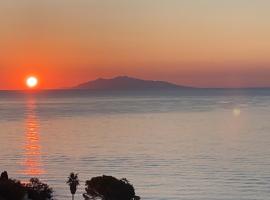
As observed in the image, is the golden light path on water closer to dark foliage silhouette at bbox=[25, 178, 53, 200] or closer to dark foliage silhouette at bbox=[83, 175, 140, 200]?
dark foliage silhouette at bbox=[25, 178, 53, 200]

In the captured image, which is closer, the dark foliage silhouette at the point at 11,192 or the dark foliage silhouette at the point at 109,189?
the dark foliage silhouette at the point at 11,192

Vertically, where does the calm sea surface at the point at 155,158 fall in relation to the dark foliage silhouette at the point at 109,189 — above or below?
above

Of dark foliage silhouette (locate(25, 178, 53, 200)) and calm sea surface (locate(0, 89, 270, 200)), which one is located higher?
calm sea surface (locate(0, 89, 270, 200))

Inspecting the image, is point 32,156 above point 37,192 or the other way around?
above

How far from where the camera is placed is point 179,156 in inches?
4466

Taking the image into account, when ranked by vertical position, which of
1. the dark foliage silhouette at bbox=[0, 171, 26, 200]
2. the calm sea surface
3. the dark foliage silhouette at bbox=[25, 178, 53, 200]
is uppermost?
the calm sea surface

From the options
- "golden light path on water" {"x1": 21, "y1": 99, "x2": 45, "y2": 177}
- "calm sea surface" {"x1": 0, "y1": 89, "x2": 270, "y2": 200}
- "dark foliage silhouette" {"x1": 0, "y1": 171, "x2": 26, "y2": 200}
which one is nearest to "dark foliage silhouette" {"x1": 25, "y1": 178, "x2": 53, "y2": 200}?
"dark foliage silhouette" {"x1": 0, "y1": 171, "x2": 26, "y2": 200}

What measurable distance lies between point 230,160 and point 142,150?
23.6 m

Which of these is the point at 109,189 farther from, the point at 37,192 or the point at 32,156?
the point at 32,156

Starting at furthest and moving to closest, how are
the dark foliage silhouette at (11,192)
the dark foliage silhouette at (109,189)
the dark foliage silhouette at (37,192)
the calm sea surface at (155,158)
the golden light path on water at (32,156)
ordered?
the golden light path on water at (32,156)
the calm sea surface at (155,158)
the dark foliage silhouette at (37,192)
the dark foliage silhouette at (109,189)
the dark foliage silhouette at (11,192)

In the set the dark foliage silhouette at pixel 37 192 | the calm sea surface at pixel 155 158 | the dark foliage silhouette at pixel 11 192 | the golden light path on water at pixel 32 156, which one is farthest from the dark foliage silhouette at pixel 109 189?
the golden light path on water at pixel 32 156

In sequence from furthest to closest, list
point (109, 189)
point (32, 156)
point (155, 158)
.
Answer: point (32, 156) < point (155, 158) < point (109, 189)

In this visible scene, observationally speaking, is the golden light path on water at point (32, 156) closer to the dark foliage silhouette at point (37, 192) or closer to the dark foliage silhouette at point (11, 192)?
the dark foliage silhouette at point (37, 192)

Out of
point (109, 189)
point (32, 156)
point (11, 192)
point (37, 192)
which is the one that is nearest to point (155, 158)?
point (32, 156)
